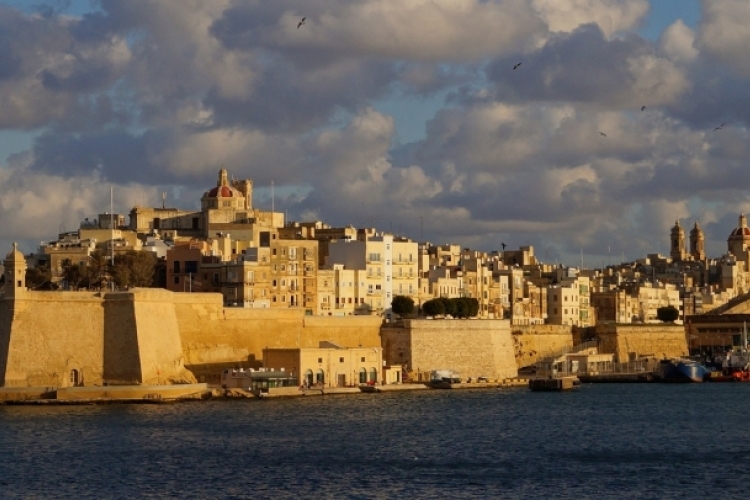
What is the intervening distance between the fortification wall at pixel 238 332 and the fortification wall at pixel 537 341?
1165 centimetres

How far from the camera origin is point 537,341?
75250 millimetres

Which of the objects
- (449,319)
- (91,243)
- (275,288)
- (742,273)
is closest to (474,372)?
(449,319)

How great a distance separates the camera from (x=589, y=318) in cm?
9019

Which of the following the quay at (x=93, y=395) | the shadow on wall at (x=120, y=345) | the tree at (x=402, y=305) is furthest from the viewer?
the tree at (x=402, y=305)

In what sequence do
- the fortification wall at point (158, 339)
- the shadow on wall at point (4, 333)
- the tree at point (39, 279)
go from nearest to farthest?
the shadow on wall at point (4, 333)
the fortification wall at point (158, 339)
the tree at point (39, 279)

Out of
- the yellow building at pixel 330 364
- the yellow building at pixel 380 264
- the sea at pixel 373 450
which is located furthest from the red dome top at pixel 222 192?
the sea at pixel 373 450

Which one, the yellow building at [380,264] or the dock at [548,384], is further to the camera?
the yellow building at [380,264]

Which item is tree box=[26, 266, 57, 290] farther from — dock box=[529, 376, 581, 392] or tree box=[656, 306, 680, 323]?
tree box=[656, 306, 680, 323]

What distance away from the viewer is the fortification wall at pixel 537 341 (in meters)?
73.9

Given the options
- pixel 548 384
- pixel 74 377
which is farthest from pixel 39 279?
pixel 548 384

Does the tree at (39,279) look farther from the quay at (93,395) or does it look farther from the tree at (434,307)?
the tree at (434,307)

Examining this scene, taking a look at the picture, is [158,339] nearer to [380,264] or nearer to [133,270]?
[133,270]

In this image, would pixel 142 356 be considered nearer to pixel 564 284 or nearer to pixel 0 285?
pixel 0 285

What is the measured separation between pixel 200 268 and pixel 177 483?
32450 millimetres
